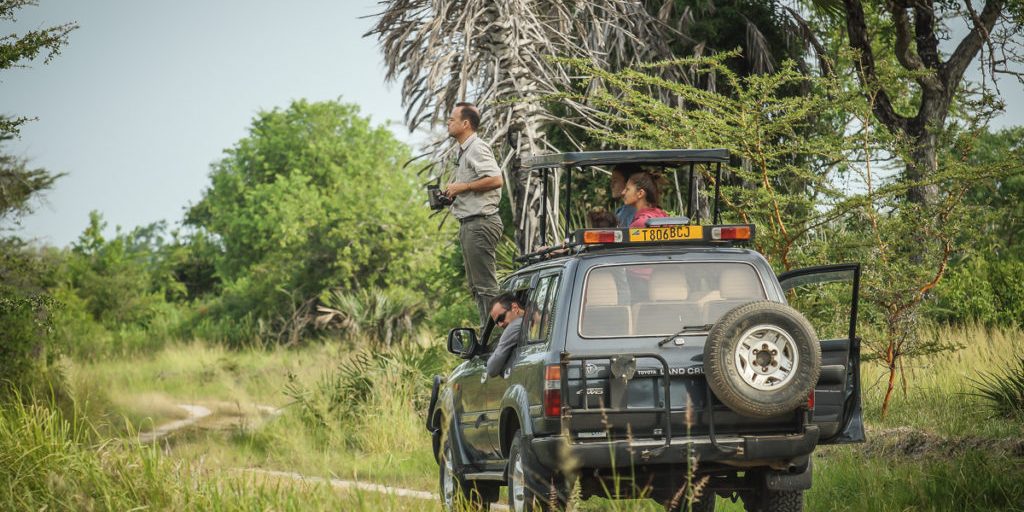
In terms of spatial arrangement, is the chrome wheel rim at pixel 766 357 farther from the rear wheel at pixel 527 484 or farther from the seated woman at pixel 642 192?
the seated woman at pixel 642 192

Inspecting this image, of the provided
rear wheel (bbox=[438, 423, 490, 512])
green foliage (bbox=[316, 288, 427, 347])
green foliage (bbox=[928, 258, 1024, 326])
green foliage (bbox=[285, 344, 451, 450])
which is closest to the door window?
rear wheel (bbox=[438, 423, 490, 512])

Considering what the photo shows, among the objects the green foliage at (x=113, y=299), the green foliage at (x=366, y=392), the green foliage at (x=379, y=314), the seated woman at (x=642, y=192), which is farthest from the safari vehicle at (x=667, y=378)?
the green foliage at (x=113, y=299)

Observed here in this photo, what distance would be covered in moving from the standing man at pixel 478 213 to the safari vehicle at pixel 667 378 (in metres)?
2.71

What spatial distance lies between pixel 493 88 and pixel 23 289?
8124 mm

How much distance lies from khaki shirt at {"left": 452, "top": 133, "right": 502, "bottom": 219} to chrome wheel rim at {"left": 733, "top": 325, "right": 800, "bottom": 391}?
457cm

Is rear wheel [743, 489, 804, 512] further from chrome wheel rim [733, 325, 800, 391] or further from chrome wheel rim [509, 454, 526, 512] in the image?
chrome wheel rim [509, 454, 526, 512]

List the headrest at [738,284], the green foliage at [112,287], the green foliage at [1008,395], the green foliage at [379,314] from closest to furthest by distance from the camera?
1. the headrest at [738,284]
2. the green foliage at [1008,395]
3. the green foliage at [379,314]
4. the green foliage at [112,287]

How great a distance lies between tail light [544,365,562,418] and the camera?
→ 23.5 ft

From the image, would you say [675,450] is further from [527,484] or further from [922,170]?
[922,170]

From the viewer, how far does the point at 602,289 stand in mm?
7605

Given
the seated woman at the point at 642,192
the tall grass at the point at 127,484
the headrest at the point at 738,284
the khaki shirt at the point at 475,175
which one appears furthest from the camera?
the khaki shirt at the point at 475,175

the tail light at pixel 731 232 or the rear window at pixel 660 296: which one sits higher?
the tail light at pixel 731 232

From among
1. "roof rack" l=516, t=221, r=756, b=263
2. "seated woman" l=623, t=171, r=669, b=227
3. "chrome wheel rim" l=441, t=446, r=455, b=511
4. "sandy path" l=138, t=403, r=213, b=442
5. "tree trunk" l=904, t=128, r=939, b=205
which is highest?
"tree trunk" l=904, t=128, r=939, b=205

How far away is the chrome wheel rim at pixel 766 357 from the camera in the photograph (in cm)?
705
